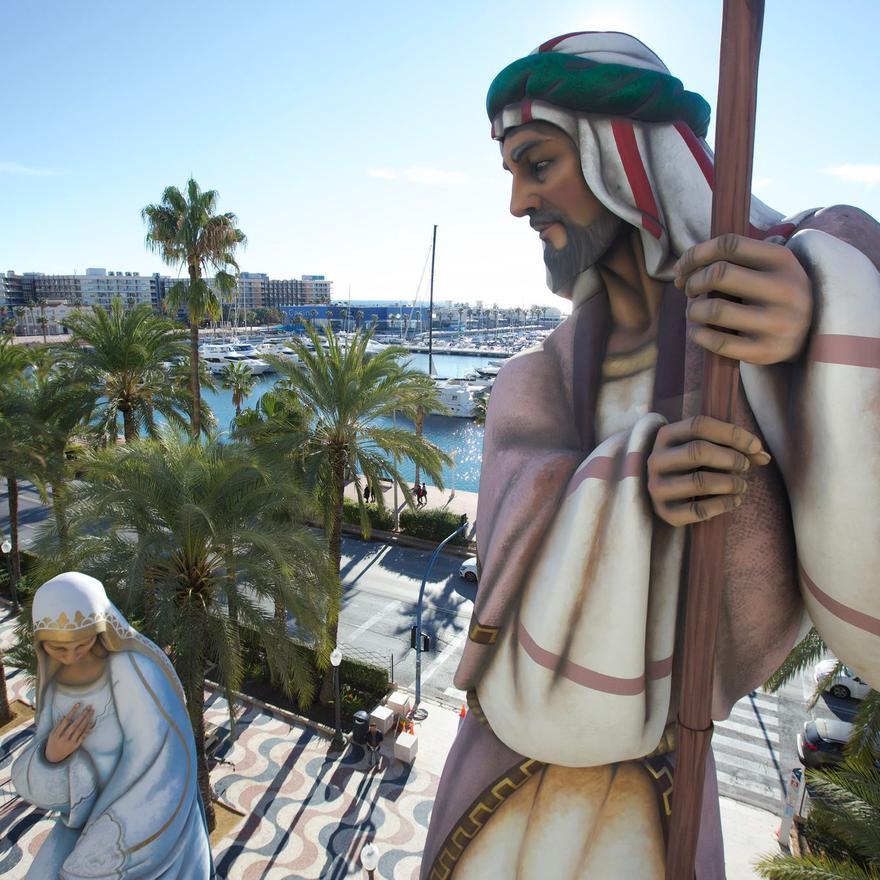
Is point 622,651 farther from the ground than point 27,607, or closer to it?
farther from the ground

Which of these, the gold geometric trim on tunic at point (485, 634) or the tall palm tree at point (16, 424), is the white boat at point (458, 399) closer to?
the tall palm tree at point (16, 424)

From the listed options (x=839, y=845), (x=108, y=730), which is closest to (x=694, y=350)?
(x=108, y=730)

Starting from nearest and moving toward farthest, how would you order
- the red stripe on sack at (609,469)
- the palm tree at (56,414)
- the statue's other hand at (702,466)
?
the statue's other hand at (702,466) < the red stripe on sack at (609,469) < the palm tree at (56,414)

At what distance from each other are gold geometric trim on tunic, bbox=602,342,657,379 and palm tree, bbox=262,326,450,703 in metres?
10.6

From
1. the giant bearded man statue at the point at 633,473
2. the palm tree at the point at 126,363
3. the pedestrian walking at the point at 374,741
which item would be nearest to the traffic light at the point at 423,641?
the pedestrian walking at the point at 374,741

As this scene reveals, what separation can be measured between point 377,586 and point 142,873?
16.0 meters

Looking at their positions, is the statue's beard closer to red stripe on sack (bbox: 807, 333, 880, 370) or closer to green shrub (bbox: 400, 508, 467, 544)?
red stripe on sack (bbox: 807, 333, 880, 370)

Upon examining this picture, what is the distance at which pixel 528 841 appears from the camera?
10.5 feet

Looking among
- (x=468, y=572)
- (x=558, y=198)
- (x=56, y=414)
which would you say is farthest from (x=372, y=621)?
(x=558, y=198)

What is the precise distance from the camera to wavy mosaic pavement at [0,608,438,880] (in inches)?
391

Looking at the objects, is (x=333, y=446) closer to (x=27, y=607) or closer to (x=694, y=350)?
(x=27, y=607)

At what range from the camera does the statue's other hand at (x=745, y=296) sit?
2.13 meters

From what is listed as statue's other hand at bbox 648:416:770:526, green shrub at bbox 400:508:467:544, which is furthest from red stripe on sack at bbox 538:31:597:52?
green shrub at bbox 400:508:467:544

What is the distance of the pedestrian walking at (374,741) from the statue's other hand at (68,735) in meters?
8.35
